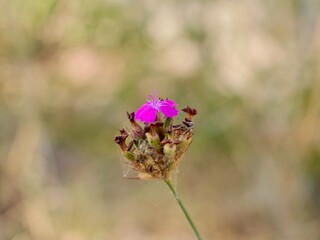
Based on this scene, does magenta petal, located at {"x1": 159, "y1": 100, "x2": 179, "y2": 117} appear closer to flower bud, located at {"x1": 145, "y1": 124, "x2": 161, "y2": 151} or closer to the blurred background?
flower bud, located at {"x1": 145, "y1": 124, "x2": 161, "y2": 151}

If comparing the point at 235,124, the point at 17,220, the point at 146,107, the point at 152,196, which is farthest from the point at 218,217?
the point at 146,107

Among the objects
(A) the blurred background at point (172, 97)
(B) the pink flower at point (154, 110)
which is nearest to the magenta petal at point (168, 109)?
(B) the pink flower at point (154, 110)

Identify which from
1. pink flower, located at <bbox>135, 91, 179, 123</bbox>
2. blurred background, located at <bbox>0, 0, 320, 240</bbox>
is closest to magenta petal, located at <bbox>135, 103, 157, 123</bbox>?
pink flower, located at <bbox>135, 91, 179, 123</bbox>

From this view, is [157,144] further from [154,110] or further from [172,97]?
[172,97]

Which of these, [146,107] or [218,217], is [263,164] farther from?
[146,107]

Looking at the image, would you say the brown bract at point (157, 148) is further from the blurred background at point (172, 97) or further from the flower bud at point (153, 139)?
the blurred background at point (172, 97)

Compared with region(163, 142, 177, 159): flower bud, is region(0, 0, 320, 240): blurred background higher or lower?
higher

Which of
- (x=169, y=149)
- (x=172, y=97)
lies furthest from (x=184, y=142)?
(x=172, y=97)
